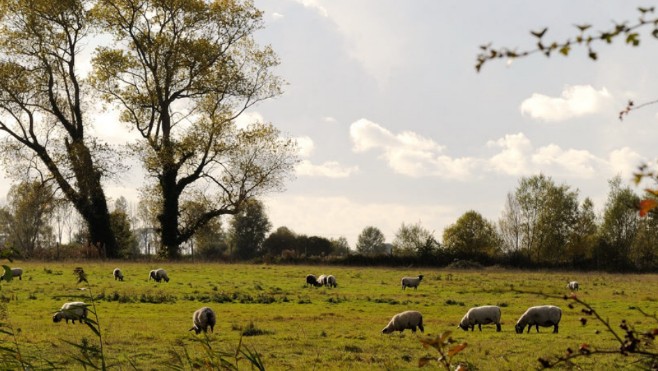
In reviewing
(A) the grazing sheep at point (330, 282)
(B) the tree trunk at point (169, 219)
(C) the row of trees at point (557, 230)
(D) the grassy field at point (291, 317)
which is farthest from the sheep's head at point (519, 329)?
(C) the row of trees at point (557, 230)

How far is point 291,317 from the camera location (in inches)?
974

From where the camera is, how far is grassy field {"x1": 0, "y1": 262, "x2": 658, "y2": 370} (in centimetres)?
1592

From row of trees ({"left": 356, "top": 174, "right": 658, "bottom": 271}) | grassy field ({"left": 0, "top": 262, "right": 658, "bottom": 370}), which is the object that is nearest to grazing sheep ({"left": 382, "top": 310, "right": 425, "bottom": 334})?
grassy field ({"left": 0, "top": 262, "right": 658, "bottom": 370})

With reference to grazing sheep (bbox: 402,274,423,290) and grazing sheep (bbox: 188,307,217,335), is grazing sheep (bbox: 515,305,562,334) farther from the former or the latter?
grazing sheep (bbox: 402,274,423,290)

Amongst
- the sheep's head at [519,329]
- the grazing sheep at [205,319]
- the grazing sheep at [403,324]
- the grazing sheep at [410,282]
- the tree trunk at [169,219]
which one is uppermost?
the tree trunk at [169,219]

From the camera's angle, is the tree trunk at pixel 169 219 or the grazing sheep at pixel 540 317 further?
the tree trunk at pixel 169 219

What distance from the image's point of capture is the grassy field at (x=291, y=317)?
1592 centimetres

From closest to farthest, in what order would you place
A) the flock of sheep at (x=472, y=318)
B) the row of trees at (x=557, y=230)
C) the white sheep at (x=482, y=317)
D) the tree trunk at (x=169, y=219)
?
the flock of sheep at (x=472, y=318) → the white sheep at (x=482, y=317) → the tree trunk at (x=169, y=219) → the row of trees at (x=557, y=230)

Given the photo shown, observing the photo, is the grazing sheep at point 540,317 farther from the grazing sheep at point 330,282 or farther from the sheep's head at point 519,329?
the grazing sheep at point 330,282

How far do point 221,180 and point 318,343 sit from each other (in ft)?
119

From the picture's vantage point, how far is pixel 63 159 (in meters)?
52.0

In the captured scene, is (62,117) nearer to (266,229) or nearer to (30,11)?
(30,11)

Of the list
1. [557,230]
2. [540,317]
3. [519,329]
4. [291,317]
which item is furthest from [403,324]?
[557,230]

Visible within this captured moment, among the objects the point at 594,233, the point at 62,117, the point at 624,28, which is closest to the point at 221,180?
the point at 62,117
